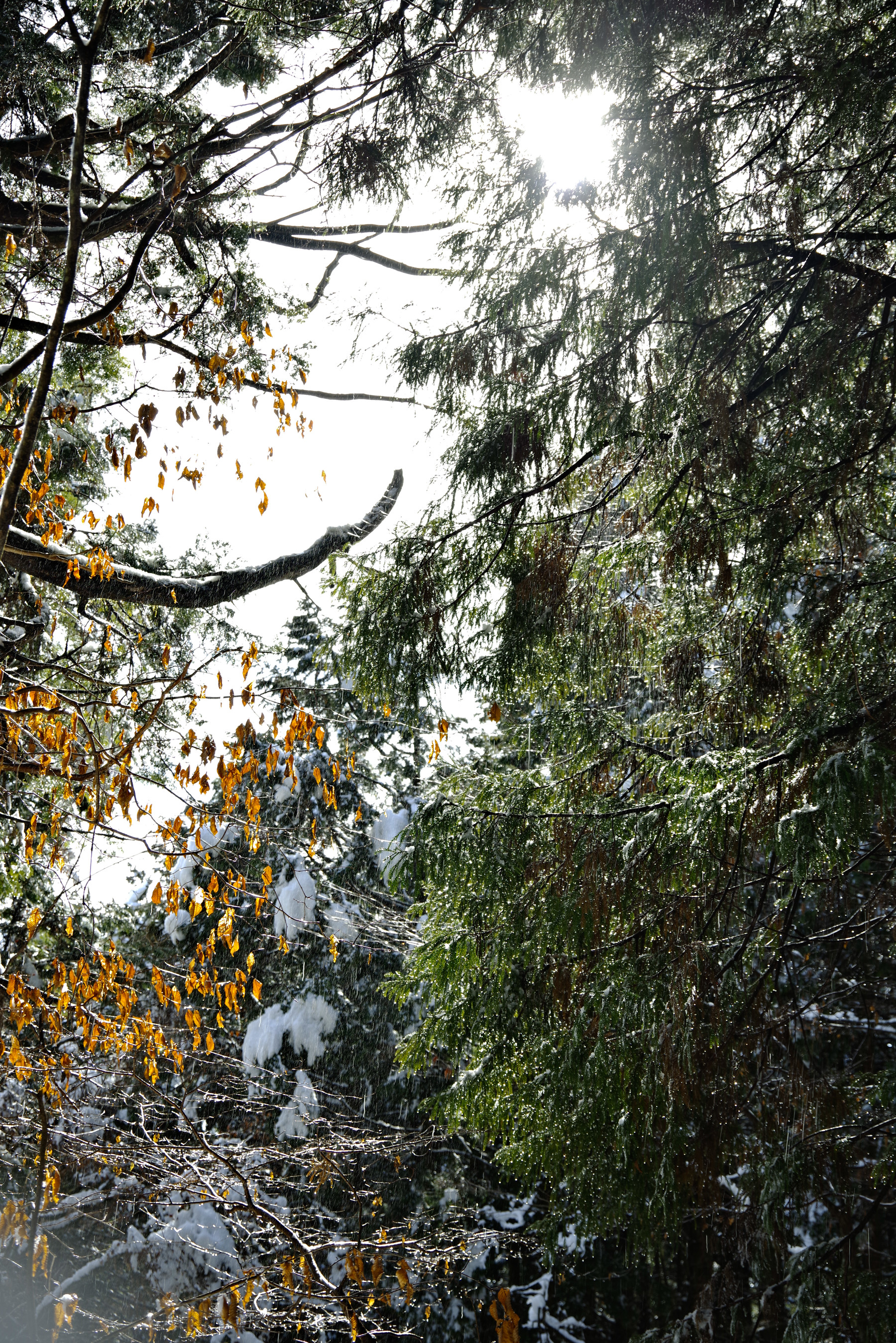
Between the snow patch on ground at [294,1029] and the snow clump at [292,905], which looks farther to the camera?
the snow patch on ground at [294,1029]

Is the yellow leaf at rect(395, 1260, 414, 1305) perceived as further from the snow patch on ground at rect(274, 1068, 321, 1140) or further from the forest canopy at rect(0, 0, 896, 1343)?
the snow patch on ground at rect(274, 1068, 321, 1140)

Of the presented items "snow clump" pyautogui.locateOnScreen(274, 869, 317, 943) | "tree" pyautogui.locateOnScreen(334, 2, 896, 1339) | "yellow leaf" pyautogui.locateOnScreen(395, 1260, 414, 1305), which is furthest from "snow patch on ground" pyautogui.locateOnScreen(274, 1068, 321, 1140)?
"tree" pyautogui.locateOnScreen(334, 2, 896, 1339)

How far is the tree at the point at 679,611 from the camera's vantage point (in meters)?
2.59

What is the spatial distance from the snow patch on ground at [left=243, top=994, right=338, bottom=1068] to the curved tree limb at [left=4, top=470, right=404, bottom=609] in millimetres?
4741

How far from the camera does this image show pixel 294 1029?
25.2ft

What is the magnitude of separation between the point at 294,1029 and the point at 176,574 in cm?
454

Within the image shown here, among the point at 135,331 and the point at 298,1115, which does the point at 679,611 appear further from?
the point at 298,1115

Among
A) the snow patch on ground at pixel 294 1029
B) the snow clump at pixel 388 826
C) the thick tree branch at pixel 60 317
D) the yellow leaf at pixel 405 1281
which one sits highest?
the snow clump at pixel 388 826

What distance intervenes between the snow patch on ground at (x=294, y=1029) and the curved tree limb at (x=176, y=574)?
187 inches

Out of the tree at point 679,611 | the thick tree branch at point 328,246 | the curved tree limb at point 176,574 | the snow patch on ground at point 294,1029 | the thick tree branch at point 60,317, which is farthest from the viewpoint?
the snow patch on ground at point 294,1029

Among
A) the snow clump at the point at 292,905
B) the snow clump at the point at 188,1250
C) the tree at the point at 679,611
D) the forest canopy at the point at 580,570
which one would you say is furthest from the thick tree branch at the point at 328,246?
the snow clump at the point at 188,1250

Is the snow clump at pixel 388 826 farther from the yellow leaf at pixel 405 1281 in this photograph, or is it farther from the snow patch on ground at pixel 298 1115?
the yellow leaf at pixel 405 1281

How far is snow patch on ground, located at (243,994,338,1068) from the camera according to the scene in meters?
7.57

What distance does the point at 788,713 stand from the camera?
278 centimetres
